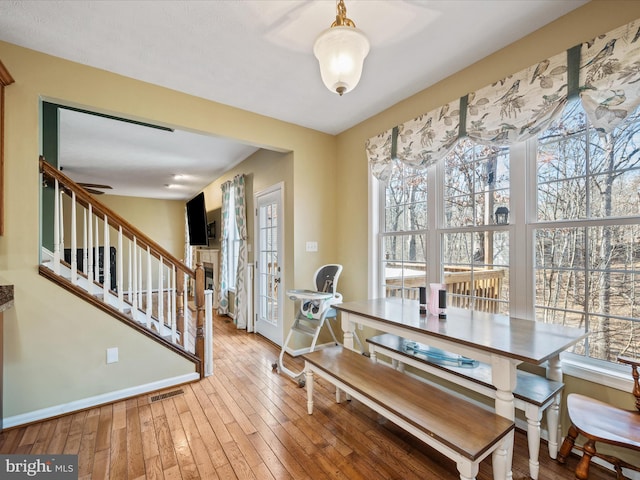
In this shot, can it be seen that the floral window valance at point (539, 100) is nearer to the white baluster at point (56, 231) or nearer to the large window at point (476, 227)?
the large window at point (476, 227)

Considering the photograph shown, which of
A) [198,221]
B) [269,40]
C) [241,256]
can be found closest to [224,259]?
[241,256]

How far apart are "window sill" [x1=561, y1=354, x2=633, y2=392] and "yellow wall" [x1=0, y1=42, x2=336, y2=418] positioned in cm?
302

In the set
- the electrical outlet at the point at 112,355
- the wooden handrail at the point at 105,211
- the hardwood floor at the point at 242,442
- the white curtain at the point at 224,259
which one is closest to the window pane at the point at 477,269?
the hardwood floor at the point at 242,442

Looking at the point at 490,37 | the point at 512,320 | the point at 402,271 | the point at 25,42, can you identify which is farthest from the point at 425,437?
the point at 25,42

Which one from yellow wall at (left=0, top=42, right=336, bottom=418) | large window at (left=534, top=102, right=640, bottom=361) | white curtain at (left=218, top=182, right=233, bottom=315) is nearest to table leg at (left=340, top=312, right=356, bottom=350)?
large window at (left=534, top=102, right=640, bottom=361)

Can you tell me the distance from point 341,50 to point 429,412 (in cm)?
189

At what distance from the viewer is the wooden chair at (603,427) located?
4.13 feet

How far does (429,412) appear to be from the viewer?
4.94ft

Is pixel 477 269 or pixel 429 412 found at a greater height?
pixel 477 269

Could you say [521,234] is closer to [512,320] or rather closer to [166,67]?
[512,320]

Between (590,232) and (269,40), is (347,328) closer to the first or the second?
(590,232)

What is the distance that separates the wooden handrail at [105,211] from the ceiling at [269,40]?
34.1 inches

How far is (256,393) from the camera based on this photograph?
251 centimetres

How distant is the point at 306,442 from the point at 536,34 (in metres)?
3.10
